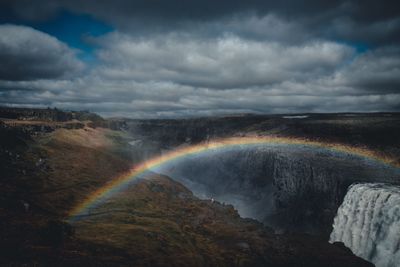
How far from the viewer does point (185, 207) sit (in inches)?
3553

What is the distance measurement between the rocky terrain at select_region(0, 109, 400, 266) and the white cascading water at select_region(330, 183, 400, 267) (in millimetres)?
2393

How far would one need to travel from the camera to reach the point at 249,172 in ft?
370

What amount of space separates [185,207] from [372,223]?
168ft

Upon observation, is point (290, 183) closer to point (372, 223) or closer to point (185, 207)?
point (185, 207)

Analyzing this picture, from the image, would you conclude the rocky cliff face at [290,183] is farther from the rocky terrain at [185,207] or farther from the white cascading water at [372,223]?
the white cascading water at [372,223]

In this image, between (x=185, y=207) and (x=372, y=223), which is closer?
(x=372, y=223)

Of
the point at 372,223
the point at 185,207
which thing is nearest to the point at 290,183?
the point at 185,207

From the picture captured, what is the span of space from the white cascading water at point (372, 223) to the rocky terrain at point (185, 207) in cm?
239

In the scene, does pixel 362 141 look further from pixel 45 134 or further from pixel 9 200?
pixel 45 134

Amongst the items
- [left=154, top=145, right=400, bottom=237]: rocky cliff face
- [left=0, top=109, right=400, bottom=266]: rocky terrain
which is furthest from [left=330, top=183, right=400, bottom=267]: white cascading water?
[left=154, top=145, right=400, bottom=237]: rocky cliff face

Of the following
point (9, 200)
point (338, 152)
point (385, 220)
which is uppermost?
point (338, 152)

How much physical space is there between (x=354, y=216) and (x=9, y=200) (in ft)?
229

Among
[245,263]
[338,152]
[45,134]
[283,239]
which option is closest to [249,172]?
[338,152]

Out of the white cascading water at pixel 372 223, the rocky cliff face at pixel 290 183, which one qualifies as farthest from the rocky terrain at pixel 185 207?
the white cascading water at pixel 372 223
